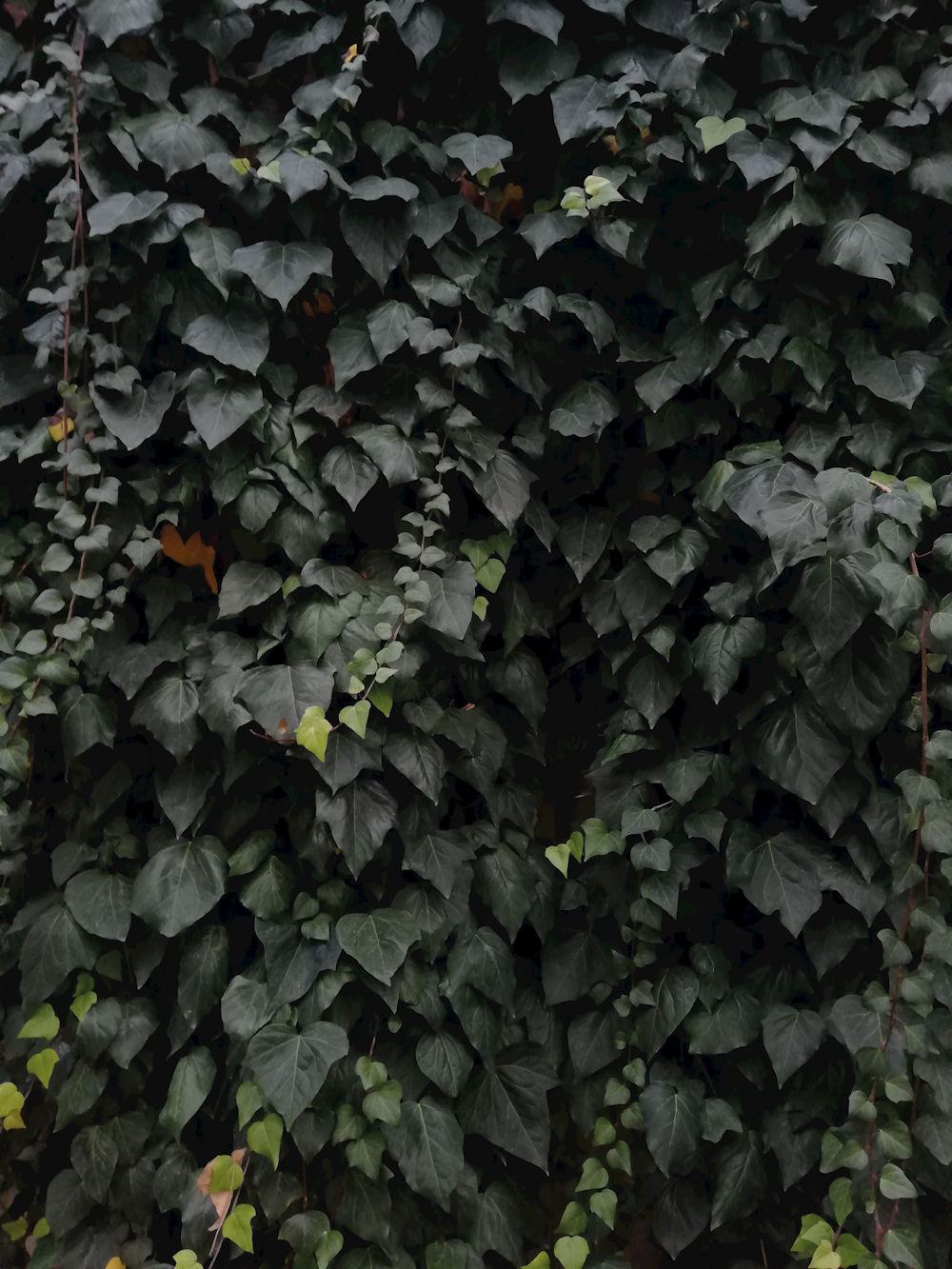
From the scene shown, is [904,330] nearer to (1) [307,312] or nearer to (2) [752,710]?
(2) [752,710]

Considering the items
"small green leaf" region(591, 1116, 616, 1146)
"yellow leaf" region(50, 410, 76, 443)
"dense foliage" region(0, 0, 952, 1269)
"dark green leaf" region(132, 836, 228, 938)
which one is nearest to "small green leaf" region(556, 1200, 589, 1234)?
"dense foliage" region(0, 0, 952, 1269)

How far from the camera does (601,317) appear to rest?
1.85 metres

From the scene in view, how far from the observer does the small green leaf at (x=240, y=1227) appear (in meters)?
1.65

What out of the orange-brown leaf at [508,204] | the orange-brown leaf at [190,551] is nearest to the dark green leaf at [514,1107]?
the orange-brown leaf at [190,551]

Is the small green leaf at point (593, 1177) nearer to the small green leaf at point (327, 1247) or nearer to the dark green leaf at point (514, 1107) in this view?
the dark green leaf at point (514, 1107)

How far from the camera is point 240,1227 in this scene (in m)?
1.66

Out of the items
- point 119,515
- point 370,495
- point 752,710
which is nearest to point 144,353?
point 119,515

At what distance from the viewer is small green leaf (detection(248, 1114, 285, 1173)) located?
1667 millimetres

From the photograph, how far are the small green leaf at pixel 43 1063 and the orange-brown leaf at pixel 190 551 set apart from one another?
38.7 inches

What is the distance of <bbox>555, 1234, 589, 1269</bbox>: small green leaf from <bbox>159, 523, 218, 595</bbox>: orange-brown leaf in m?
1.48

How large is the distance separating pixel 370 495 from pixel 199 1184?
1375 mm

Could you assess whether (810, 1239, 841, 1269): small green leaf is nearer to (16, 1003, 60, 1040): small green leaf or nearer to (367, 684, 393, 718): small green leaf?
(367, 684, 393, 718): small green leaf

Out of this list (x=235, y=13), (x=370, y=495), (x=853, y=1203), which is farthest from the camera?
(x=370, y=495)

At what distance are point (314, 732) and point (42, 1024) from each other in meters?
0.88
